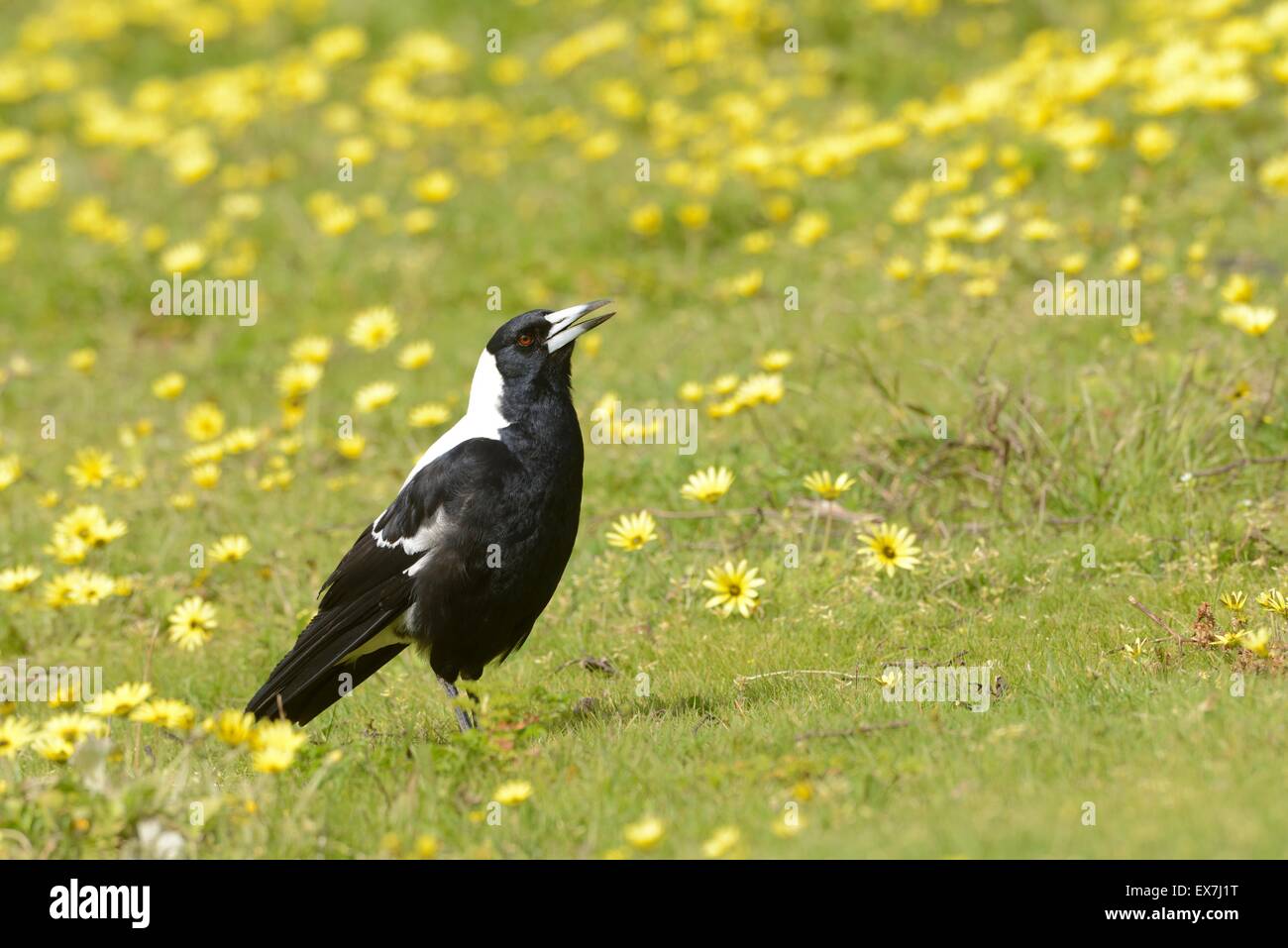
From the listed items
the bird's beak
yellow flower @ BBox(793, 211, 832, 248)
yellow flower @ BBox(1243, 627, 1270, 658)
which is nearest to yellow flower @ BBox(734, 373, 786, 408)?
the bird's beak

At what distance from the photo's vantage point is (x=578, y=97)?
1184 cm

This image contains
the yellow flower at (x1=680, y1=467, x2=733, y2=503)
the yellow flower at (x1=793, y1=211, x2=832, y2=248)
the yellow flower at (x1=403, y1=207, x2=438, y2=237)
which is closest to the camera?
the yellow flower at (x1=680, y1=467, x2=733, y2=503)

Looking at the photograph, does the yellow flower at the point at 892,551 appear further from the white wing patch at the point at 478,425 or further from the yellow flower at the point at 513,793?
the yellow flower at the point at 513,793

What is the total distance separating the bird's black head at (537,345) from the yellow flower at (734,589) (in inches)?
32.6

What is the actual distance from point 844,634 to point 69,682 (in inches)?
109

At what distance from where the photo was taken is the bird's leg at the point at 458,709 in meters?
4.98

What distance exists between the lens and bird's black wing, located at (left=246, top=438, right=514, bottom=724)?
195 inches

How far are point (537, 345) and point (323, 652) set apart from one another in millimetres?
1180

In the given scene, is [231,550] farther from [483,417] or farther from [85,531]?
[483,417]

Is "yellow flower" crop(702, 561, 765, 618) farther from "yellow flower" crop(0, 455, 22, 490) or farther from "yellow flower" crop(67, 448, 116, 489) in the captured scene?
"yellow flower" crop(0, 455, 22, 490)

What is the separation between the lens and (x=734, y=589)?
5.38 metres
